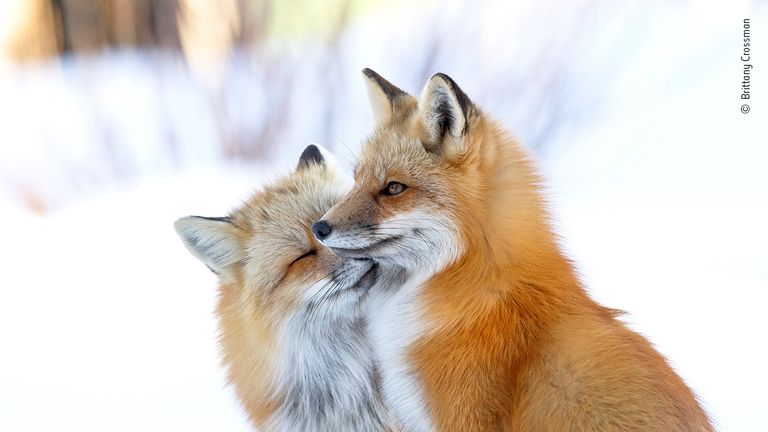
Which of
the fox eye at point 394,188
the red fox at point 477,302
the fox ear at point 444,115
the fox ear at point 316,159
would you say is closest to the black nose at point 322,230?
the red fox at point 477,302

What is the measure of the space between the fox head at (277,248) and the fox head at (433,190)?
223mm

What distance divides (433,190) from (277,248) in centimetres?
52

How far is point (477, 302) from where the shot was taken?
1.55 m

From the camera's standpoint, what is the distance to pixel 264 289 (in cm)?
189

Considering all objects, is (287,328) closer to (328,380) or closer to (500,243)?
(328,380)

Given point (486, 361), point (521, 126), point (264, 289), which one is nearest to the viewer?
point (486, 361)

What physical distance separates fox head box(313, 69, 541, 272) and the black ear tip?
1.35 ft

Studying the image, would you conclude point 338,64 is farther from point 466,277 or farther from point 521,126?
point 466,277

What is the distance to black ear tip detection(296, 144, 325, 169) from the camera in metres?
2.12

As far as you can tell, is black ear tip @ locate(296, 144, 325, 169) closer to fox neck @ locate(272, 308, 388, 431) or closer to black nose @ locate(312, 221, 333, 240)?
fox neck @ locate(272, 308, 388, 431)

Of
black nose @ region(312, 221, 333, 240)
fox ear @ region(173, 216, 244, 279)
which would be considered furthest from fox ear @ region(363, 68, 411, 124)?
fox ear @ region(173, 216, 244, 279)

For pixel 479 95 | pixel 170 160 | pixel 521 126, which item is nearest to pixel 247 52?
pixel 170 160

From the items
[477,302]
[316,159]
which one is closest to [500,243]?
[477,302]

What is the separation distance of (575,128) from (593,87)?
179 mm
